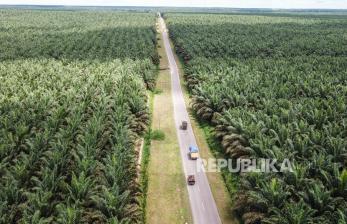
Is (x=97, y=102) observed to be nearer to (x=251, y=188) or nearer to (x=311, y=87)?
(x=251, y=188)

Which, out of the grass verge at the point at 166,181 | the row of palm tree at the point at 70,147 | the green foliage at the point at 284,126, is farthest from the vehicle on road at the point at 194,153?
the row of palm tree at the point at 70,147

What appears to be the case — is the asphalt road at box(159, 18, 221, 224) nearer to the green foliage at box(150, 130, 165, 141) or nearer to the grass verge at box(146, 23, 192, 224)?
the grass verge at box(146, 23, 192, 224)

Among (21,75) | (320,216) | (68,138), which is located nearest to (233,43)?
(21,75)

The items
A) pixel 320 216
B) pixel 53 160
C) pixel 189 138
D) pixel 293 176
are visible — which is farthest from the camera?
pixel 189 138

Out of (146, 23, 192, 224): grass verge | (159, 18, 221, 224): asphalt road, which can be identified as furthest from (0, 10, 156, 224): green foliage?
(159, 18, 221, 224): asphalt road

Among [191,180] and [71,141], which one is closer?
[191,180]

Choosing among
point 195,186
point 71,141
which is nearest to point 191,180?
point 195,186

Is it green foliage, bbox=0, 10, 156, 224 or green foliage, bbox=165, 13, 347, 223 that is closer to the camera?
green foliage, bbox=0, 10, 156, 224

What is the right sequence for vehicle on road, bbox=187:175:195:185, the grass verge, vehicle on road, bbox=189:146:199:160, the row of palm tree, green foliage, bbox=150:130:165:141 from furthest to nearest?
green foliage, bbox=150:130:165:141 → vehicle on road, bbox=189:146:199:160 → vehicle on road, bbox=187:175:195:185 → the grass verge → the row of palm tree

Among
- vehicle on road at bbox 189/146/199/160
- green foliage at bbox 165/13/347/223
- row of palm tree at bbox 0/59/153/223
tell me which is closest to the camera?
row of palm tree at bbox 0/59/153/223

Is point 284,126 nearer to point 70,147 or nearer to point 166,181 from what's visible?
point 166,181

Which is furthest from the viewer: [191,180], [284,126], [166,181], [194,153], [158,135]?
[158,135]
